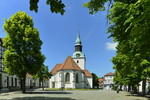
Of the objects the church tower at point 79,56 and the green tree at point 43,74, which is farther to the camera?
the church tower at point 79,56

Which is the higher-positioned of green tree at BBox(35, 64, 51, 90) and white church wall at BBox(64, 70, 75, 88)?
green tree at BBox(35, 64, 51, 90)

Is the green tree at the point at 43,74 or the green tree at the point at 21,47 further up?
the green tree at the point at 21,47

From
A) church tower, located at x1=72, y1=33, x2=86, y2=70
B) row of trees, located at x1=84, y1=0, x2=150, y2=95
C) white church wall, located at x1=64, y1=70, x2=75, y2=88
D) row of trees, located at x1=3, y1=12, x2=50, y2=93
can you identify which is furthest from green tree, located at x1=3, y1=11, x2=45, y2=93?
church tower, located at x1=72, y1=33, x2=86, y2=70

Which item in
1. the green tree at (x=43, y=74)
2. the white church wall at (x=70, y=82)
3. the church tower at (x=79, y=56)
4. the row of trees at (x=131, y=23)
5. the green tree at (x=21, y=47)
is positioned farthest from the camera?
the church tower at (x=79, y=56)

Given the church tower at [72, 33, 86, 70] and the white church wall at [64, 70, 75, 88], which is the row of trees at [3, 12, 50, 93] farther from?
the church tower at [72, 33, 86, 70]

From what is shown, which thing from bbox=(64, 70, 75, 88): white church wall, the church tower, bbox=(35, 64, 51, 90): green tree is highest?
the church tower

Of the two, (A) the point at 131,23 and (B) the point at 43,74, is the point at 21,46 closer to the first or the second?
(B) the point at 43,74

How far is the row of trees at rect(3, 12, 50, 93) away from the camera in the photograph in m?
30.6

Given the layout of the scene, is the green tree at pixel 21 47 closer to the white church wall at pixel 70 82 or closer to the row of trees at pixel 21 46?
the row of trees at pixel 21 46

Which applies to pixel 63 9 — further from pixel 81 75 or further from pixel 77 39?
pixel 77 39

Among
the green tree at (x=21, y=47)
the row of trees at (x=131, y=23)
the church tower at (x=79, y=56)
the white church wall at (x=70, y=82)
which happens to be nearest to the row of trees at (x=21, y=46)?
the green tree at (x=21, y=47)

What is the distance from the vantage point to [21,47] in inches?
1259

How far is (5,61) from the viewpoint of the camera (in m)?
30.7

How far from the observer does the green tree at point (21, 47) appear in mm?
30578
